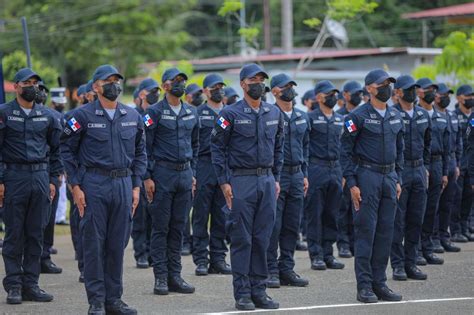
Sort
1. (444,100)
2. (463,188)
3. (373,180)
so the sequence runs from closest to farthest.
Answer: (373,180) → (444,100) → (463,188)

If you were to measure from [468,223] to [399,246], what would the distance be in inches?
199

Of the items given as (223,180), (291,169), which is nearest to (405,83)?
(291,169)

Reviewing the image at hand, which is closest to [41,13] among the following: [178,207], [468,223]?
[468,223]

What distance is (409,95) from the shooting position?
40.4 ft

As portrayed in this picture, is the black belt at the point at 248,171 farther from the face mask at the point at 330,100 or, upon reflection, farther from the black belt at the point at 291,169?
the face mask at the point at 330,100

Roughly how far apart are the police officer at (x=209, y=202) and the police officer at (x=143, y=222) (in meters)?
0.70

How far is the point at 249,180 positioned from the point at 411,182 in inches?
113

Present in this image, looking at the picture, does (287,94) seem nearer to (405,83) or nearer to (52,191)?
(405,83)

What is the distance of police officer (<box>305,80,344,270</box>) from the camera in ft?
44.4

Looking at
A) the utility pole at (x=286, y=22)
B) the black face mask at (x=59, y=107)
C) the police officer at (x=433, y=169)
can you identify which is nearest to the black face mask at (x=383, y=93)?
the police officer at (x=433, y=169)

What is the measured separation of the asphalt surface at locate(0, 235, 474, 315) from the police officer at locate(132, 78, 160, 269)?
0.22 meters

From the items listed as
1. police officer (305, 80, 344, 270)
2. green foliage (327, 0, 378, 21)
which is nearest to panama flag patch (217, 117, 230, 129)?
police officer (305, 80, 344, 270)

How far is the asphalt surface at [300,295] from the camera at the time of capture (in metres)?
10.1

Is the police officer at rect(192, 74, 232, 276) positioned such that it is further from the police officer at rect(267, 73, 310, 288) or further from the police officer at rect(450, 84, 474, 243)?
the police officer at rect(450, 84, 474, 243)
